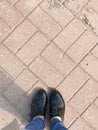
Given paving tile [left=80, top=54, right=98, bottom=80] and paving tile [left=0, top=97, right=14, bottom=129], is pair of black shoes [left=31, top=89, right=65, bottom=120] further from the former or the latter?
paving tile [left=80, top=54, right=98, bottom=80]

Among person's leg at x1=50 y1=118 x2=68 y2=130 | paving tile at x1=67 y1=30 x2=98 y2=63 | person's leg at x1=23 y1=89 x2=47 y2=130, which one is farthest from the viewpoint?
paving tile at x1=67 y1=30 x2=98 y2=63

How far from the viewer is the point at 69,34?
15.6 feet

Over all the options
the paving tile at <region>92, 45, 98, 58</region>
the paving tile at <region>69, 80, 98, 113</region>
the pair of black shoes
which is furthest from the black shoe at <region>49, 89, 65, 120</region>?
the paving tile at <region>92, 45, 98, 58</region>

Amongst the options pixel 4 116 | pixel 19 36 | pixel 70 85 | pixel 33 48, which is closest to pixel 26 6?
pixel 19 36

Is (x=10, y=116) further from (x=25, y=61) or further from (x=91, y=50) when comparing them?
(x=91, y=50)

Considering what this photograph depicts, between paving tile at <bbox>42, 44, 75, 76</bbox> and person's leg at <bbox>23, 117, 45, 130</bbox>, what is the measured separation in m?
0.55

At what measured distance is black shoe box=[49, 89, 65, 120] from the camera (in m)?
4.68

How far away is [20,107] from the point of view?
466 cm

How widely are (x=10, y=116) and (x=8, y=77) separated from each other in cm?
41

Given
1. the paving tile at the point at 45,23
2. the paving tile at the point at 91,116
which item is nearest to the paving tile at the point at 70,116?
the paving tile at the point at 91,116

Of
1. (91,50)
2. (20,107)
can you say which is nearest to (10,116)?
(20,107)

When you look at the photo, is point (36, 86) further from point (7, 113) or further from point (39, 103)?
point (7, 113)

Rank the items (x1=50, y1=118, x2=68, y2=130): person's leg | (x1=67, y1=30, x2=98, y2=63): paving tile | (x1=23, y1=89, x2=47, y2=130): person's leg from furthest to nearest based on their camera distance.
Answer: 1. (x1=67, y1=30, x2=98, y2=63): paving tile
2. (x1=23, y1=89, x2=47, y2=130): person's leg
3. (x1=50, y1=118, x2=68, y2=130): person's leg

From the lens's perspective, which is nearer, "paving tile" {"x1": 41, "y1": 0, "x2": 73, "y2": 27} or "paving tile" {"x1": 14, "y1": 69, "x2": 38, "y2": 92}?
"paving tile" {"x1": 14, "y1": 69, "x2": 38, "y2": 92}
